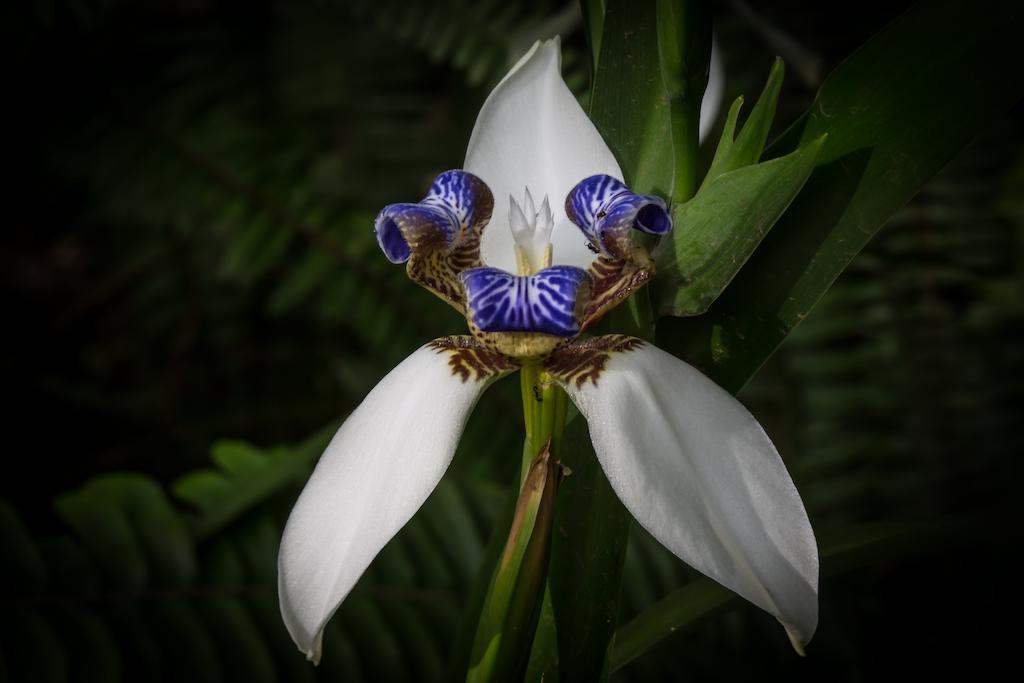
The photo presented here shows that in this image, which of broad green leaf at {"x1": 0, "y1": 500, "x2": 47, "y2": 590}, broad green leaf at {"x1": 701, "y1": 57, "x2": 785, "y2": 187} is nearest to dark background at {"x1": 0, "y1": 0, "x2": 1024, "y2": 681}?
broad green leaf at {"x1": 0, "y1": 500, "x2": 47, "y2": 590}

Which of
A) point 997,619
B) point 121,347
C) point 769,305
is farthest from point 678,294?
point 121,347

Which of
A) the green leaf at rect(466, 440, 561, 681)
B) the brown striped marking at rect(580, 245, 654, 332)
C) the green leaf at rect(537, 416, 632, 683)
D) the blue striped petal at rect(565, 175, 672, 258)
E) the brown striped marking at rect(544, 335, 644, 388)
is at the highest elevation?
the blue striped petal at rect(565, 175, 672, 258)

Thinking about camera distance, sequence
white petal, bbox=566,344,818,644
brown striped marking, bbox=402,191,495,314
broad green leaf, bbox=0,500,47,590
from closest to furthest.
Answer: white petal, bbox=566,344,818,644
brown striped marking, bbox=402,191,495,314
broad green leaf, bbox=0,500,47,590

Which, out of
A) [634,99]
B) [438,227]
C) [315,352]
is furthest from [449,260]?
[315,352]

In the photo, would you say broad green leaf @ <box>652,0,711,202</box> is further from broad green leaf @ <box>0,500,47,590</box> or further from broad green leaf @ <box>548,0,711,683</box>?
broad green leaf @ <box>0,500,47,590</box>

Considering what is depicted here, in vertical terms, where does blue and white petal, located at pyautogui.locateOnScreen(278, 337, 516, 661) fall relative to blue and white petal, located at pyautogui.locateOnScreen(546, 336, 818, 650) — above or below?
above

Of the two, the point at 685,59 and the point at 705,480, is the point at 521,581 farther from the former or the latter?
the point at 685,59

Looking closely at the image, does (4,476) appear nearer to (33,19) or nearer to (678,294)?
(33,19)

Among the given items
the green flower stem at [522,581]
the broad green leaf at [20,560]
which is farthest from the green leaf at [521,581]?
the broad green leaf at [20,560]
